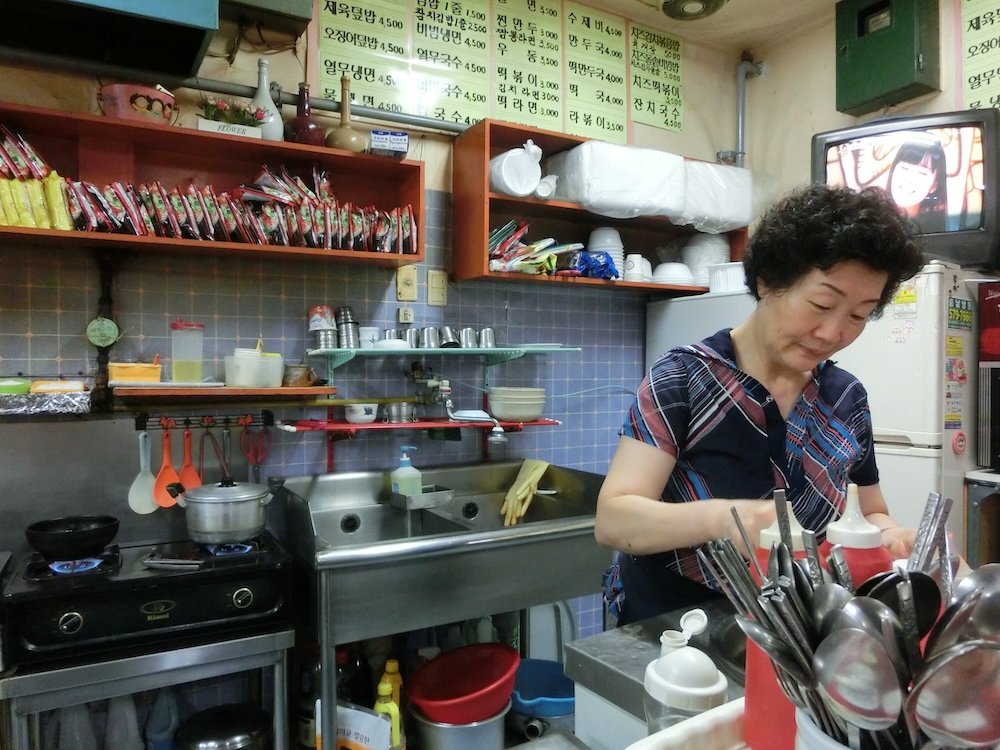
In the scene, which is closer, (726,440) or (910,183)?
(726,440)

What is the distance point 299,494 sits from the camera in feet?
7.46

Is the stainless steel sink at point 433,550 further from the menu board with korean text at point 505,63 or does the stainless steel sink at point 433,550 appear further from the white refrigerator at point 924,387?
the menu board with korean text at point 505,63

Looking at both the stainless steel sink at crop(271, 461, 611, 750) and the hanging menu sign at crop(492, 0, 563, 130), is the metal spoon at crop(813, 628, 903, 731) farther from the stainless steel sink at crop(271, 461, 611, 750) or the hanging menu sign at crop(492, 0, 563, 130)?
the hanging menu sign at crop(492, 0, 563, 130)

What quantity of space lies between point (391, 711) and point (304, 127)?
1907 millimetres

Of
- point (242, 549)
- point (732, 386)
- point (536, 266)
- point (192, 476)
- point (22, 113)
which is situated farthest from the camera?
point (536, 266)

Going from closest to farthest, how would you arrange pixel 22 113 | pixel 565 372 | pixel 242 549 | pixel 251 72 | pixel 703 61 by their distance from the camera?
pixel 22 113 → pixel 242 549 → pixel 251 72 → pixel 565 372 → pixel 703 61

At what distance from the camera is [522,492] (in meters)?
2.50

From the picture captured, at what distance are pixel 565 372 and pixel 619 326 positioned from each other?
38 cm

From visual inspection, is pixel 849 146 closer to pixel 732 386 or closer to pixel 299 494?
pixel 732 386

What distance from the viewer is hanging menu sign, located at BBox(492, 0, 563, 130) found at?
8.85 feet

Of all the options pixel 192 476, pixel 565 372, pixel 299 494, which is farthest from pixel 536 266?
pixel 192 476

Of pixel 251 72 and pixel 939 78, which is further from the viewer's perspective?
pixel 939 78

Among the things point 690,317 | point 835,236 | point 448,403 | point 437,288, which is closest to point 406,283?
point 437,288

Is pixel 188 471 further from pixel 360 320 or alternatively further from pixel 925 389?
pixel 925 389
